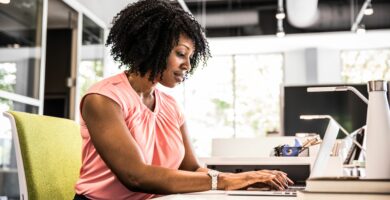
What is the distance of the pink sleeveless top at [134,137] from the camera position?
1481 mm

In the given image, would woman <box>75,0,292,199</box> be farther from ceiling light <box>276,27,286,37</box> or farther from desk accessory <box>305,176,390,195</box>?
ceiling light <box>276,27,286,37</box>

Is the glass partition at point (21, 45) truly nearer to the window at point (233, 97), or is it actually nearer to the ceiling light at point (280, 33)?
the ceiling light at point (280, 33)

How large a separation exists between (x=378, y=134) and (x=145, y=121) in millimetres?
810

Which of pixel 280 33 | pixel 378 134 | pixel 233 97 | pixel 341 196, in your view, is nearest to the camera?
pixel 341 196

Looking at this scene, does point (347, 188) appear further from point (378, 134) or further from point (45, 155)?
point (45, 155)

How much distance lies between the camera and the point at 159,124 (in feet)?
5.34

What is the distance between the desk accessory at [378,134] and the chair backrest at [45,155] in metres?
0.91

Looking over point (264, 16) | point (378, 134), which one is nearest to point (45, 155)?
point (378, 134)

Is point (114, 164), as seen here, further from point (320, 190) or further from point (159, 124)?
point (320, 190)

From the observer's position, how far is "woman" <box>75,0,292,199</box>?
1.34 metres

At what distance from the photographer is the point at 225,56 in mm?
9164

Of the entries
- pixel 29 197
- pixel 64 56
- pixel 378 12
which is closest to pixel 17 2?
pixel 64 56

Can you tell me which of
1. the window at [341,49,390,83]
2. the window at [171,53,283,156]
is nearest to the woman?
the window at [171,53,283,156]

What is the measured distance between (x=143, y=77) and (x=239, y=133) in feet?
24.9
